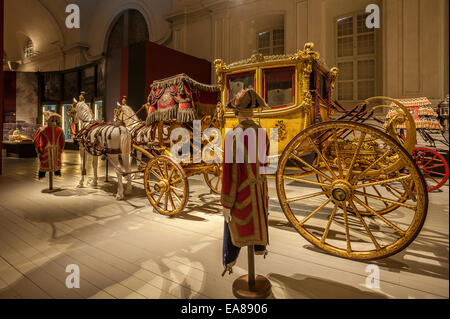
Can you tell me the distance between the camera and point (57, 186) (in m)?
4.88

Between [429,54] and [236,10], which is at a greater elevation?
[236,10]

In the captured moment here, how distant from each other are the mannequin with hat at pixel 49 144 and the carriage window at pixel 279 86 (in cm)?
369

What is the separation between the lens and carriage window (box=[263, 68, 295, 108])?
2725mm

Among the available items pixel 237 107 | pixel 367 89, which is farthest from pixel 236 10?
pixel 237 107

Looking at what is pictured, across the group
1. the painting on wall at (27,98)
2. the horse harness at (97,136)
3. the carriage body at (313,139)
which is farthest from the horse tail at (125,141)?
the painting on wall at (27,98)

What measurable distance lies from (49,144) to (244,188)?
411cm

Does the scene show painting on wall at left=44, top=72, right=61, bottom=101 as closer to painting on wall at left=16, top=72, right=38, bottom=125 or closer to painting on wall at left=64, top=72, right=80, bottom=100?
painting on wall at left=64, top=72, right=80, bottom=100

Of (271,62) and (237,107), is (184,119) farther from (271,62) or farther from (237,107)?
(237,107)

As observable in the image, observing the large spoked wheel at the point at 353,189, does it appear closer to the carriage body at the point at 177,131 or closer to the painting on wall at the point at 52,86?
the carriage body at the point at 177,131

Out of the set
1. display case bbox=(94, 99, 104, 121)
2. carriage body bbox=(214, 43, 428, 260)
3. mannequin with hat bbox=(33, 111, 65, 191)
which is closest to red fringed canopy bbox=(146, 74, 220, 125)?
carriage body bbox=(214, 43, 428, 260)

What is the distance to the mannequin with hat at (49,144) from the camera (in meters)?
4.19

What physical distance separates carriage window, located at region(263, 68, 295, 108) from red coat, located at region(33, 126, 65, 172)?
145 inches
